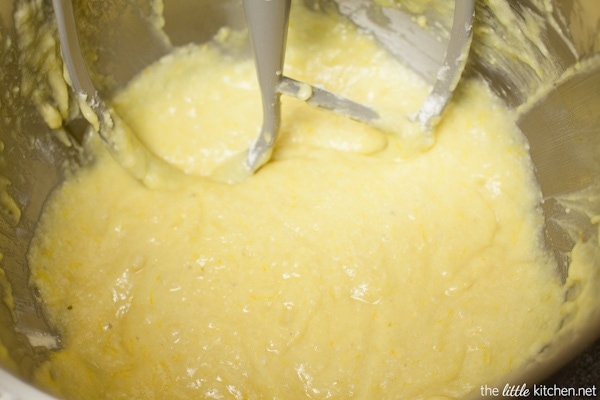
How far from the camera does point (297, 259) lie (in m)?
1.26

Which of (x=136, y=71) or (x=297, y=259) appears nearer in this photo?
(x=297, y=259)

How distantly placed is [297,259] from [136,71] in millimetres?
622

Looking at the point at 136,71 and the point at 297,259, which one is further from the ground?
the point at 136,71

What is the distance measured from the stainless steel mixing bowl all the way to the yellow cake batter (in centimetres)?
4

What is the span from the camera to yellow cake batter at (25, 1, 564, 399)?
115 centimetres

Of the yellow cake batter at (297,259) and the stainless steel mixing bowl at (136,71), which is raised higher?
the stainless steel mixing bowl at (136,71)

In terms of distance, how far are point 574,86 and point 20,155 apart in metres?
1.13

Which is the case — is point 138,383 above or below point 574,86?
below

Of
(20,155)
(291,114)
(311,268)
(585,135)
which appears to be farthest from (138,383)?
(585,135)

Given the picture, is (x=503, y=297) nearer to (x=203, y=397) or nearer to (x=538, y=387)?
(x=538, y=387)

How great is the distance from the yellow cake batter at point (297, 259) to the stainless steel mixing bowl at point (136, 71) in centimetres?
4

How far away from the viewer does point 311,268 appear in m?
1.25

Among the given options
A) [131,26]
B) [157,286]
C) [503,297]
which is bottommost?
[503,297]

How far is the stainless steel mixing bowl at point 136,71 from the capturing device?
46.4 inches
